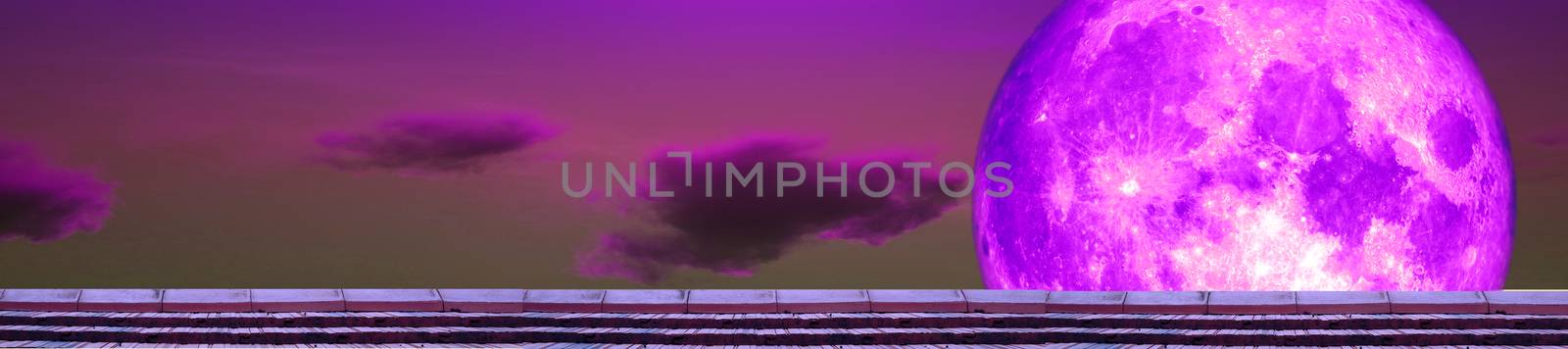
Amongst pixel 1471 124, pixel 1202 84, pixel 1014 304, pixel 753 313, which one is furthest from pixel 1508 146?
pixel 753 313

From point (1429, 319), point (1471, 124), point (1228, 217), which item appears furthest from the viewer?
point (1471, 124)

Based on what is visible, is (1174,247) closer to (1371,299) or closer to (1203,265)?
(1203,265)

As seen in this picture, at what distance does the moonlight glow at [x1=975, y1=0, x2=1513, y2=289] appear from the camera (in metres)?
16.3

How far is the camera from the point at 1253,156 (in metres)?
16.4

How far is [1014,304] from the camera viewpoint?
12242 mm

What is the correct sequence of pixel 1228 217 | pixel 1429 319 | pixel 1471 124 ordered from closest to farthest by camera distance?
pixel 1429 319 < pixel 1228 217 < pixel 1471 124

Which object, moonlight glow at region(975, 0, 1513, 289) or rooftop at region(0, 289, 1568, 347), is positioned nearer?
rooftop at region(0, 289, 1568, 347)

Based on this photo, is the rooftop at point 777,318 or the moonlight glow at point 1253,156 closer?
the rooftop at point 777,318

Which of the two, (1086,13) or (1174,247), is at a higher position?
(1086,13)

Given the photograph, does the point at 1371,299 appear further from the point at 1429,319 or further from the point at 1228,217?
the point at 1228,217

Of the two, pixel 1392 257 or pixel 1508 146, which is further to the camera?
pixel 1508 146

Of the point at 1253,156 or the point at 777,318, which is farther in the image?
the point at 1253,156

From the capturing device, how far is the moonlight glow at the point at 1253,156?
1634 cm

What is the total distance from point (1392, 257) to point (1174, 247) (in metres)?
2.31
